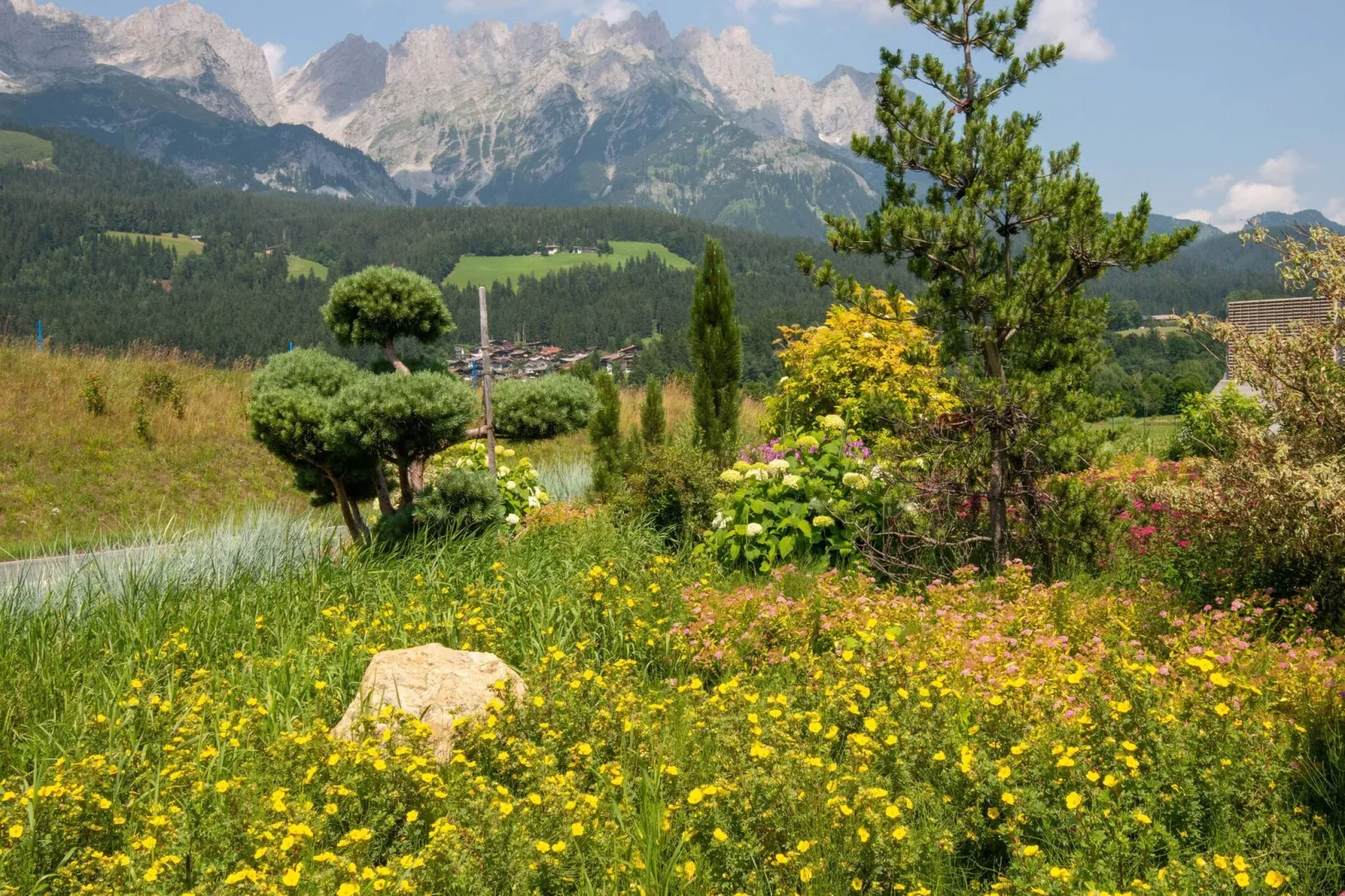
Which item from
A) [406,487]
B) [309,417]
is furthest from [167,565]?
[406,487]

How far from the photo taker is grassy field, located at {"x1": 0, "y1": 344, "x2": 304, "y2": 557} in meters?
14.0

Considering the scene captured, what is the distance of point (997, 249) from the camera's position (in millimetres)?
6742

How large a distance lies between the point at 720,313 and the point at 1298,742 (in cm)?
969

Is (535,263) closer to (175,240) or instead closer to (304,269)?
(304,269)

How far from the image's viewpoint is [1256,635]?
5.21 metres

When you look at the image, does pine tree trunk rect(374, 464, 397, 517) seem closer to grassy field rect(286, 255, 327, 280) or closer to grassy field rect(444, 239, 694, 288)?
grassy field rect(444, 239, 694, 288)

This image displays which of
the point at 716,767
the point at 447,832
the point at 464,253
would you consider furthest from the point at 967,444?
the point at 464,253

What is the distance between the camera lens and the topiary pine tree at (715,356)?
1245cm

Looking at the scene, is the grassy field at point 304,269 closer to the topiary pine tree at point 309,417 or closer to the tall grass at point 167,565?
the topiary pine tree at point 309,417

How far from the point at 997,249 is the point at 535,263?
159 metres

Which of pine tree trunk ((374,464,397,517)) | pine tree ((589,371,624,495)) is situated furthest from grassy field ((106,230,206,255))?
pine tree trunk ((374,464,397,517))

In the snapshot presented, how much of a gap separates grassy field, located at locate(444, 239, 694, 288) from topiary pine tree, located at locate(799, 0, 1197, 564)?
476ft

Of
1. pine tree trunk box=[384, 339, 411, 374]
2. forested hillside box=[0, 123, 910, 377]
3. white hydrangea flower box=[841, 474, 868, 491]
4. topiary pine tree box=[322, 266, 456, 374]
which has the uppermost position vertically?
forested hillside box=[0, 123, 910, 377]

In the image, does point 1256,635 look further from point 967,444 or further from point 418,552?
point 418,552
